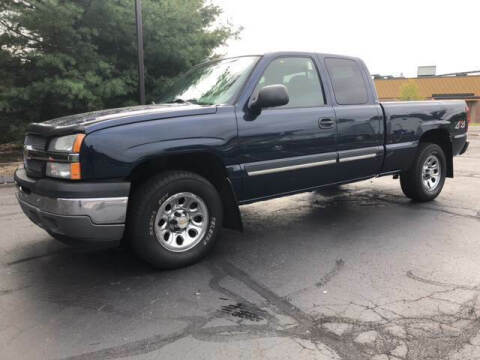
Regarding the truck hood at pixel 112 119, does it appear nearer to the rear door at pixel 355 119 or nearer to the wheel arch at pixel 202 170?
the wheel arch at pixel 202 170

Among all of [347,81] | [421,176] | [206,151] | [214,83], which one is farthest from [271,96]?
[421,176]

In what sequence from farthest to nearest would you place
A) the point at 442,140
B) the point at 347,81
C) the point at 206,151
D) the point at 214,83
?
1. the point at 442,140
2. the point at 347,81
3. the point at 214,83
4. the point at 206,151

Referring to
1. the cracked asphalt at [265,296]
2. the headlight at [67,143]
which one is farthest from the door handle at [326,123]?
the headlight at [67,143]

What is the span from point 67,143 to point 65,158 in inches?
4.6

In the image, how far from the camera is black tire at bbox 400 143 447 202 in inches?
223

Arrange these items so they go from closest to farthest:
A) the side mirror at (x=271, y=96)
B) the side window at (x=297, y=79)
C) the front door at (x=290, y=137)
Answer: the side mirror at (x=271, y=96) → the front door at (x=290, y=137) → the side window at (x=297, y=79)

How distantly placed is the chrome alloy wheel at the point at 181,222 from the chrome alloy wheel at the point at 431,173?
11.8 feet

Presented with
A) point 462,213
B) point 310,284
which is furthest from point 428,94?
point 310,284

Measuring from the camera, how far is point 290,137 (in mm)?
4086

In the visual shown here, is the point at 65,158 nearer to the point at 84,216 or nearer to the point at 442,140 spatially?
the point at 84,216

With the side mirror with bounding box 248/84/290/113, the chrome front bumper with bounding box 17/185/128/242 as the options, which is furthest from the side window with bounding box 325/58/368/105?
the chrome front bumper with bounding box 17/185/128/242

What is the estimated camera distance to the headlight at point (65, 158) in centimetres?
307

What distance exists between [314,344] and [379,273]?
1279mm

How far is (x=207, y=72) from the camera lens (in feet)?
15.2
